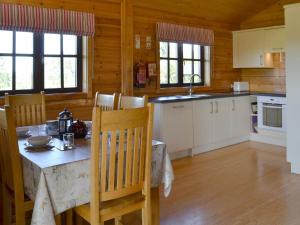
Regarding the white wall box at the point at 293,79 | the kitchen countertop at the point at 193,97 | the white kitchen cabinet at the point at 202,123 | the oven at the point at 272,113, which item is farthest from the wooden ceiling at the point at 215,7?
the white wall box at the point at 293,79

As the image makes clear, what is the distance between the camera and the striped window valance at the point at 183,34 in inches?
195

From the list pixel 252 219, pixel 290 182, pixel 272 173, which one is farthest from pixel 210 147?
pixel 252 219

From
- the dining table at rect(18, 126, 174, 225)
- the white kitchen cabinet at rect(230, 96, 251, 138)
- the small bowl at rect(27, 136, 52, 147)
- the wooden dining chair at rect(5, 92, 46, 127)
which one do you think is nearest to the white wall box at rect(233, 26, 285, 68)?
the white kitchen cabinet at rect(230, 96, 251, 138)

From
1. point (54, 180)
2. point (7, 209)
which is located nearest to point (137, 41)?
point (7, 209)

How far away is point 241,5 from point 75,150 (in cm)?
466

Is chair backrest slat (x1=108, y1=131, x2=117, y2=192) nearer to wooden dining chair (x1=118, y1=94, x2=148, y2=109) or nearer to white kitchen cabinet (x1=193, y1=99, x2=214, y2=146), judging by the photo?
wooden dining chair (x1=118, y1=94, x2=148, y2=109)

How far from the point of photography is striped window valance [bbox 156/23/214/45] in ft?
16.2

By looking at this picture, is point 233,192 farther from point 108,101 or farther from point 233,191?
point 108,101

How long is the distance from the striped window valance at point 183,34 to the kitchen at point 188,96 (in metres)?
0.02

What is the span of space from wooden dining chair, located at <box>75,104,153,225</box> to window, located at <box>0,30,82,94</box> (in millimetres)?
2393

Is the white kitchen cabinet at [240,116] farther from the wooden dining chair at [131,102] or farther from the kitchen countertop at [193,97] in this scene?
the wooden dining chair at [131,102]

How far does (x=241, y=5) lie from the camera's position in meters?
5.71

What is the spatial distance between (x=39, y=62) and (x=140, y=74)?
1.40 meters

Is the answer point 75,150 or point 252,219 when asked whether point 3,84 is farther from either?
point 252,219
